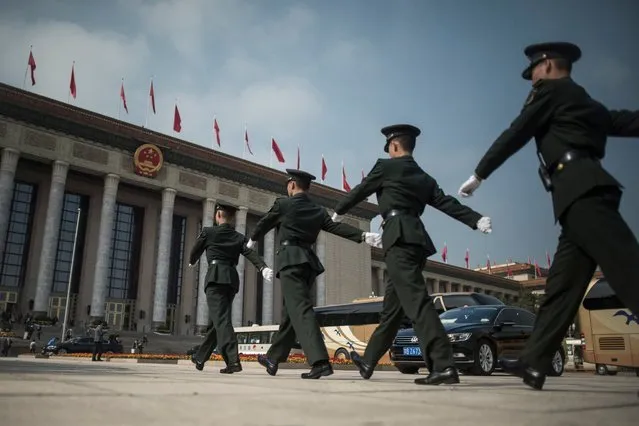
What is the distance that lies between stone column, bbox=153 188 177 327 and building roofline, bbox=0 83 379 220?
278cm

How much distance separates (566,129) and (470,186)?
0.71 meters

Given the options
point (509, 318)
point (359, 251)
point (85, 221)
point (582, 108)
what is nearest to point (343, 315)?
point (509, 318)

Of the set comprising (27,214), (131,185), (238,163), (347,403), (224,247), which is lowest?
(347,403)

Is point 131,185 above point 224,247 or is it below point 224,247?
above

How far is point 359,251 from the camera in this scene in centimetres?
4425

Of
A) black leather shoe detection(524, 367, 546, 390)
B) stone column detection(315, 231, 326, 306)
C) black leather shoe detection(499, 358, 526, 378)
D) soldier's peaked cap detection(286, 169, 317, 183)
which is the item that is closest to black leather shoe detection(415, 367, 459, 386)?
black leather shoe detection(499, 358, 526, 378)

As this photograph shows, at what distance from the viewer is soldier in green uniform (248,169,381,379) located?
15.7 feet

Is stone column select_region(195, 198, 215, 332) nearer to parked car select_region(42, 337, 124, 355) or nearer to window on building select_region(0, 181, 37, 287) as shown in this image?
parked car select_region(42, 337, 124, 355)

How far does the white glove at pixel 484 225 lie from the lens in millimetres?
3940

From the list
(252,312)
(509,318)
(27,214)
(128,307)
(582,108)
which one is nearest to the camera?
(582,108)

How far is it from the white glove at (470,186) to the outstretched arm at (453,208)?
665 millimetres

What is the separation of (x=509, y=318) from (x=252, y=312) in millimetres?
31569

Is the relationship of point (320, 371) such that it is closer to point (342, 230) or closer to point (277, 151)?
point (342, 230)

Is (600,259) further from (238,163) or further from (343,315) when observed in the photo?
(238,163)
